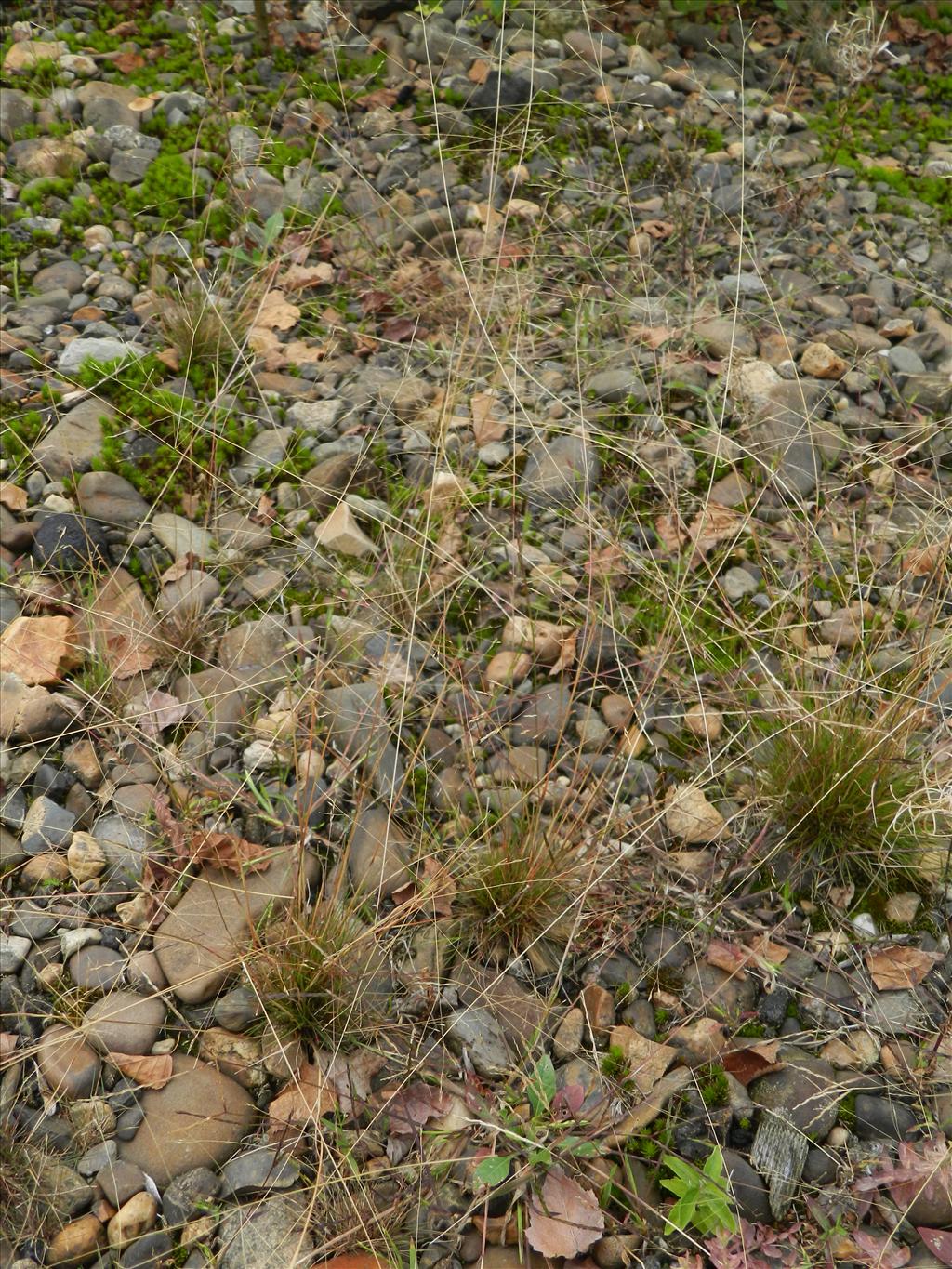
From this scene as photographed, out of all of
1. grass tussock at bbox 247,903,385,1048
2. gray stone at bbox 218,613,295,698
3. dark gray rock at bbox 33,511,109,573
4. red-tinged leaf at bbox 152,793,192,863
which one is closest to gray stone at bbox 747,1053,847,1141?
grass tussock at bbox 247,903,385,1048

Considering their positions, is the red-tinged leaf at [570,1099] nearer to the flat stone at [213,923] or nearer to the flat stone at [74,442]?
the flat stone at [213,923]

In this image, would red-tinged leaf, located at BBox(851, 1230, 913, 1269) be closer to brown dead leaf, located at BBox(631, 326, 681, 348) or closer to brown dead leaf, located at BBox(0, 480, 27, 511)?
brown dead leaf, located at BBox(631, 326, 681, 348)

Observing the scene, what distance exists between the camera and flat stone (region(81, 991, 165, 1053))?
1.76 m

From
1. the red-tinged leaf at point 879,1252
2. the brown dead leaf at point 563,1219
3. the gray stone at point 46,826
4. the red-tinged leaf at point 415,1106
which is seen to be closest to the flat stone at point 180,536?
the gray stone at point 46,826

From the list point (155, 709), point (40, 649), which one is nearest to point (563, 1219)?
point (155, 709)

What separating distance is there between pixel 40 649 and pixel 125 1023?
785 millimetres

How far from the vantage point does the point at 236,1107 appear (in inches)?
67.9

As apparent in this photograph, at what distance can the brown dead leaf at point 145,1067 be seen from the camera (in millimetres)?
1734

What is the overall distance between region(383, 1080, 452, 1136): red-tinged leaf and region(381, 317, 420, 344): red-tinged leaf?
185 centimetres

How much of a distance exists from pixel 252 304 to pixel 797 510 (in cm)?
146

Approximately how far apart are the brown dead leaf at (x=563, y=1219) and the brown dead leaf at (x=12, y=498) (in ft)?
5.69

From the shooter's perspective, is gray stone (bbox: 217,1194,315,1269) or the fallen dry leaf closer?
gray stone (bbox: 217,1194,315,1269)

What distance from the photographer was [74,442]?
256cm

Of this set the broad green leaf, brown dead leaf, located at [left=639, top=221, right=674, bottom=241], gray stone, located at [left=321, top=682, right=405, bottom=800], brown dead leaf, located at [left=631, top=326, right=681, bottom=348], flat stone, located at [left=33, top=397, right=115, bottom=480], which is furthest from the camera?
brown dead leaf, located at [left=639, top=221, right=674, bottom=241]
